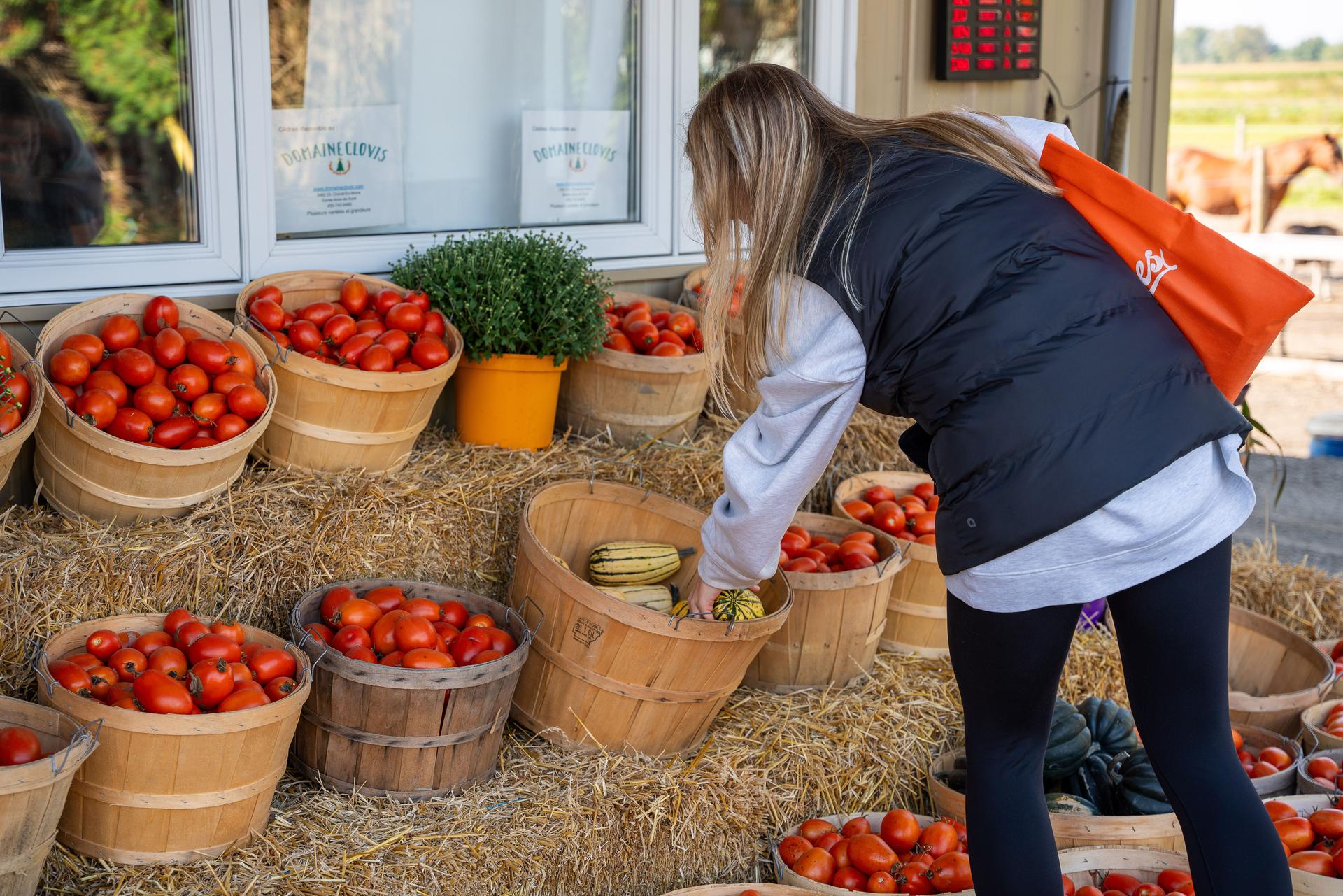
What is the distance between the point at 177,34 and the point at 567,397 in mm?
1666

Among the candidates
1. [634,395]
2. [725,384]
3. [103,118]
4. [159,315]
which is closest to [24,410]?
[159,315]

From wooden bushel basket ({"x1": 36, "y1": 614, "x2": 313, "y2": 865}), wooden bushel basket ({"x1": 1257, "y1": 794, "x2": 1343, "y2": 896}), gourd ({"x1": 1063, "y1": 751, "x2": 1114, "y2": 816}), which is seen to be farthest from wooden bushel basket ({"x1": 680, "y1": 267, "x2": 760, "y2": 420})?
wooden bushel basket ({"x1": 1257, "y1": 794, "x2": 1343, "y2": 896})

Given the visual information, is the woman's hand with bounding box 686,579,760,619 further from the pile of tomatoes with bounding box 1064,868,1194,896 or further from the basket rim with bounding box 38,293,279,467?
the basket rim with bounding box 38,293,279,467

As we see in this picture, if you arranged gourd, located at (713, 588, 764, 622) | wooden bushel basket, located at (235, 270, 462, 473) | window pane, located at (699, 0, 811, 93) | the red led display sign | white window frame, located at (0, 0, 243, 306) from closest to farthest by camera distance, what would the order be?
gourd, located at (713, 588, 764, 622) → wooden bushel basket, located at (235, 270, 462, 473) → white window frame, located at (0, 0, 243, 306) → window pane, located at (699, 0, 811, 93) → the red led display sign

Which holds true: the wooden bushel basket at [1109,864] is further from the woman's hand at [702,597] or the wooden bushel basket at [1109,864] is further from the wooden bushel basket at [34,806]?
the wooden bushel basket at [34,806]

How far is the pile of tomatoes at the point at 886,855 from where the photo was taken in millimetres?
2789

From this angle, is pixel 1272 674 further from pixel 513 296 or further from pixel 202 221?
pixel 202 221

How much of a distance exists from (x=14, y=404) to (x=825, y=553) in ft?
7.30


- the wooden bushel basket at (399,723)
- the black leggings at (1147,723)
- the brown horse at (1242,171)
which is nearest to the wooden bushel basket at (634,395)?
the wooden bushel basket at (399,723)

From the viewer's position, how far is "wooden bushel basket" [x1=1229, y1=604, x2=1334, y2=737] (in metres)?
3.81

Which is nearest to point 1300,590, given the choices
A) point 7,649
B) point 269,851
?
point 269,851

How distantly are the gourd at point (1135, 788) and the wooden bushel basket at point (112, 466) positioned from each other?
2441mm

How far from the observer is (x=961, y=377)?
2.01 metres

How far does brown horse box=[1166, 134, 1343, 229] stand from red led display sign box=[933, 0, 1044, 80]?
38.3 feet
